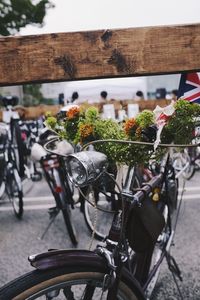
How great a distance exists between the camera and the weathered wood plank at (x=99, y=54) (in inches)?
77.2

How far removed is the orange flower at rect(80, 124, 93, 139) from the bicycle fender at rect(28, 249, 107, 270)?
19.3 inches

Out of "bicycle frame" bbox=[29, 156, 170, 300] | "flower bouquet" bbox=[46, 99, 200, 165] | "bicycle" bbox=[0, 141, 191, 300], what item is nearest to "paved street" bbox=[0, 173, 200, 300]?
"bicycle" bbox=[0, 141, 191, 300]

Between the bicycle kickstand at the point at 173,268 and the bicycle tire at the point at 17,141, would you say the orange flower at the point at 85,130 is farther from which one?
the bicycle tire at the point at 17,141

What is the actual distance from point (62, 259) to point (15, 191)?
391 cm

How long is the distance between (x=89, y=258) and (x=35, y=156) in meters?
3.01

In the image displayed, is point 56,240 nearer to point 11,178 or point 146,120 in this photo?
point 11,178

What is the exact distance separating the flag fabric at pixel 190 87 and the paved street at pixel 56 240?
1.51 metres

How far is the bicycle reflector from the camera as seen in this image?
56.5 inches

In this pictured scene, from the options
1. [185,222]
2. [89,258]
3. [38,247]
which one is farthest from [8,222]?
[89,258]

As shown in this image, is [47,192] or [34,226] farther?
[47,192]

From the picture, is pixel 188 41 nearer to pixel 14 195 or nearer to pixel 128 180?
pixel 128 180

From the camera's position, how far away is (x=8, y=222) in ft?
16.2

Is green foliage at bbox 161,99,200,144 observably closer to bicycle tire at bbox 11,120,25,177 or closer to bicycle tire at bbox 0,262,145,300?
bicycle tire at bbox 0,262,145,300

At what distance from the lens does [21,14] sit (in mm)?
21391
